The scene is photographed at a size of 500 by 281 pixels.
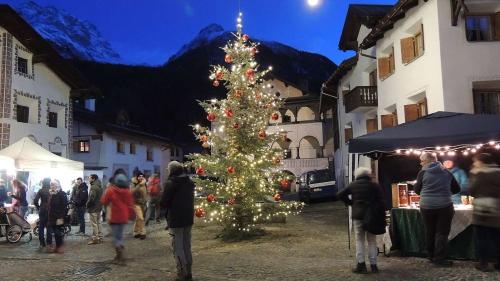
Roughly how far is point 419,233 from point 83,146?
33.0 m

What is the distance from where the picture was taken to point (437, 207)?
796 centimetres

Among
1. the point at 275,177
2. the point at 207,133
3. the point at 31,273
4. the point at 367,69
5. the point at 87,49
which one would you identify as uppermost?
the point at 87,49

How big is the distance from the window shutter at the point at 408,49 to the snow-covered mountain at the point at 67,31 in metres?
108

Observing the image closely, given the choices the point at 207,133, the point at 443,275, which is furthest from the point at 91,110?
the point at 443,275

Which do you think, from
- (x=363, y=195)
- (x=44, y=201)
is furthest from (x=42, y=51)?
(x=363, y=195)

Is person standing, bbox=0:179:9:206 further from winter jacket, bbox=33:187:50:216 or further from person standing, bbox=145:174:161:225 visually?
person standing, bbox=145:174:161:225

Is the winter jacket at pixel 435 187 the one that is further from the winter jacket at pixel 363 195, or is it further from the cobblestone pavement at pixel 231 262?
the cobblestone pavement at pixel 231 262

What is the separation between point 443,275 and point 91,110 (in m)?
40.4

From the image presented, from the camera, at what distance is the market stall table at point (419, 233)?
8.33m

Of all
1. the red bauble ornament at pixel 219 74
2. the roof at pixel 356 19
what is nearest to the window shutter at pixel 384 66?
the roof at pixel 356 19

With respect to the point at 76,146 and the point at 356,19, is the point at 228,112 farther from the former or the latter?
the point at 76,146

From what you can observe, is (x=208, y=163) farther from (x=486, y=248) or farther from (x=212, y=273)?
(x=486, y=248)

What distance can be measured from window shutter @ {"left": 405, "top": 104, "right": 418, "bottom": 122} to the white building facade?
18.3m

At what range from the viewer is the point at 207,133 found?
13.2 meters
